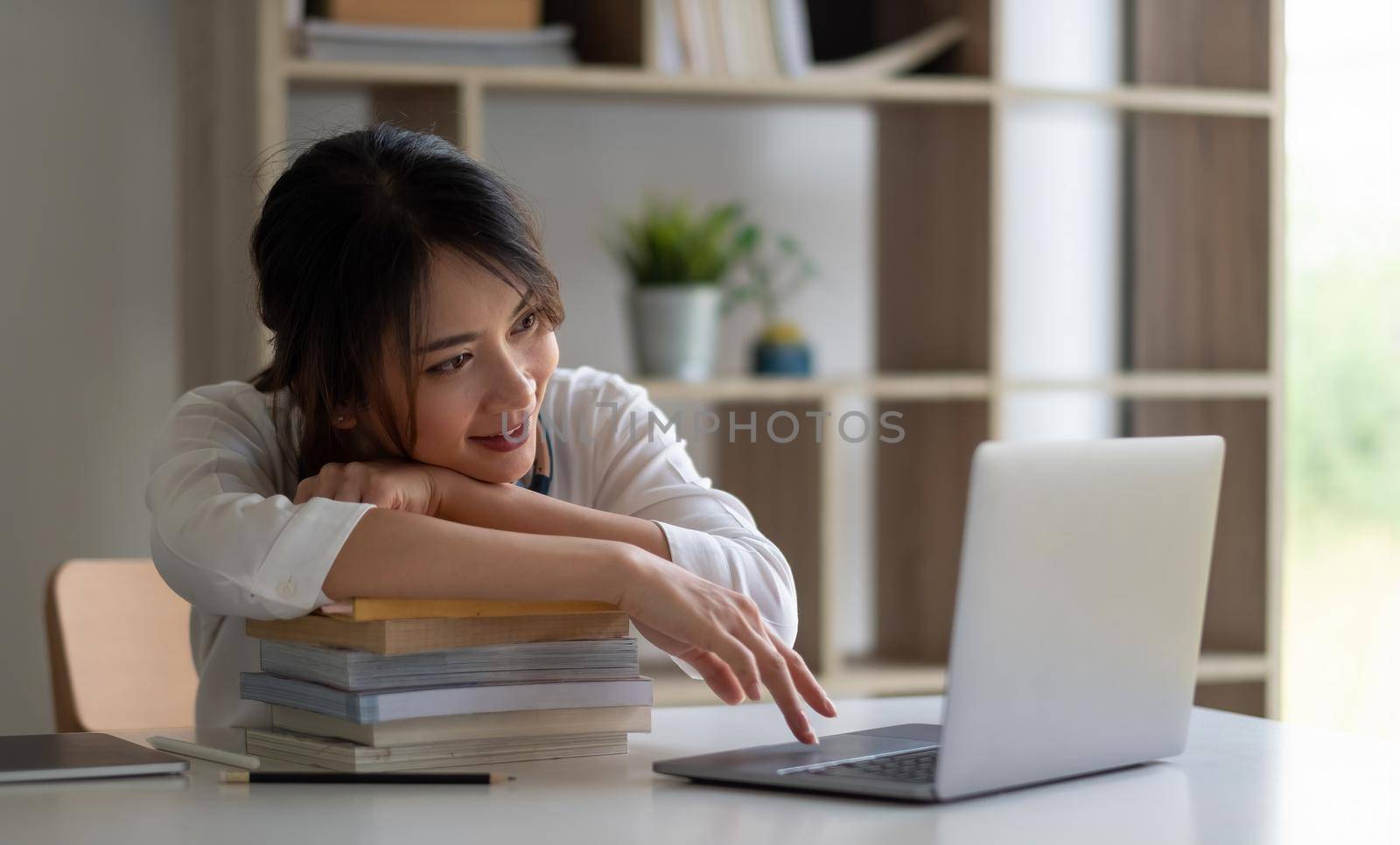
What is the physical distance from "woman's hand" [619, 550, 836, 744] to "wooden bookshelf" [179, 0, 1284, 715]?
1225 millimetres

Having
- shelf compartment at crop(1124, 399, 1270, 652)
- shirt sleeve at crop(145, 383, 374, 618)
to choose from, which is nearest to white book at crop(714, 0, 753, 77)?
shelf compartment at crop(1124, 399, 1270, 652)

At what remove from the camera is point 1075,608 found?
1000 mm

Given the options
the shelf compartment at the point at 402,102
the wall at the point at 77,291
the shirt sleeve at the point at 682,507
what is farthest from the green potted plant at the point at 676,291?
the wall at the point at 77,291

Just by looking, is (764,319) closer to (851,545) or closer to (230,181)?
(851,545)

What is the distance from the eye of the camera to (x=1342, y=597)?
3.51m

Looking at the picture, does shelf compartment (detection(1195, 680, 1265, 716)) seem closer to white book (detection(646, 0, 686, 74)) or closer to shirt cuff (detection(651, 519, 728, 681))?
Answer: white book (detection(646, 0, 686, 74))

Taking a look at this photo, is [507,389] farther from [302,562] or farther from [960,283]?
[960,283]

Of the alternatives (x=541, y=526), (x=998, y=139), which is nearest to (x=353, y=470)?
(x=541, y=526)

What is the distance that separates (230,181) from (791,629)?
4.15 ft

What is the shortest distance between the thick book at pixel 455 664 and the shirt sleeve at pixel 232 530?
0.14 ft

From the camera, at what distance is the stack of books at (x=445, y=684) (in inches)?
41.0

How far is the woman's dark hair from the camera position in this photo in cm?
129

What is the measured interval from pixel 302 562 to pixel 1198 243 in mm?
2181

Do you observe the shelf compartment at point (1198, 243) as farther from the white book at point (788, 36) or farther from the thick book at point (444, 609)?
the thick book at point (444, 609)
